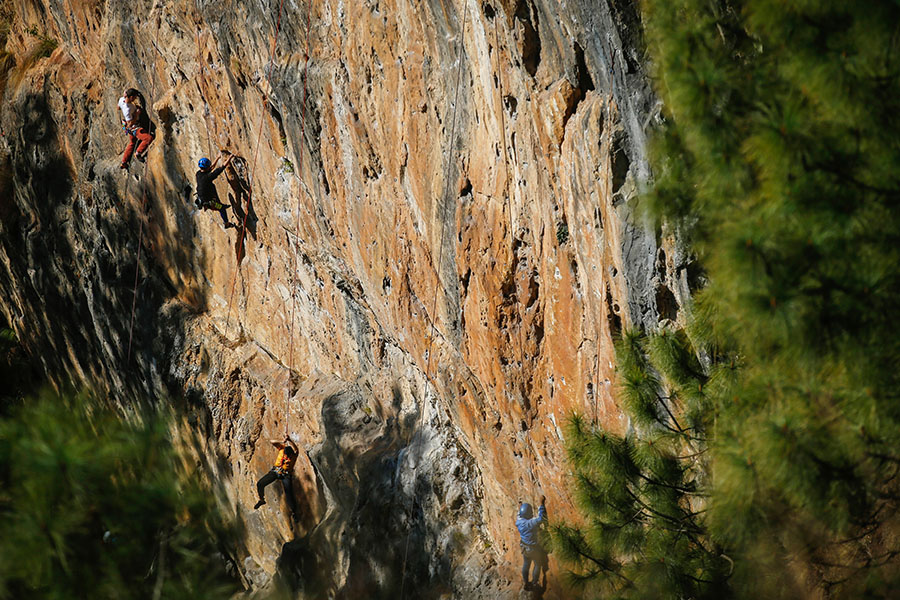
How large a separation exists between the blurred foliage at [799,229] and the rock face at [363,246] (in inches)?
69.4

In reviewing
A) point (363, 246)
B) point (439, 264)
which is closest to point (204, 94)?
point (363, 246)

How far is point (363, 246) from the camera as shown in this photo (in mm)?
8453

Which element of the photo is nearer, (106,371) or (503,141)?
(503,141)

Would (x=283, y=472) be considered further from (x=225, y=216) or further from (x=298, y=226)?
(x=225, y=216)

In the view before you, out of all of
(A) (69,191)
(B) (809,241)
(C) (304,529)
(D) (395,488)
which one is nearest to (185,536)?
(B) (809,241)

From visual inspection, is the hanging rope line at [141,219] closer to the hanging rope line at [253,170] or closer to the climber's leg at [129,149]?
the climber's leg at [129,149]

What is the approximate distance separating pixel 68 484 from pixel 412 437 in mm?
5428

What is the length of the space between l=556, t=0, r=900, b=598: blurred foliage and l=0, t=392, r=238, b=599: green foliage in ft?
9.01

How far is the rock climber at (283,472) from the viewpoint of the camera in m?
10.3

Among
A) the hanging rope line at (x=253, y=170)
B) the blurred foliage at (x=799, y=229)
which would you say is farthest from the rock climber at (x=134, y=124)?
the blurred foliage at (x=799, y=229)

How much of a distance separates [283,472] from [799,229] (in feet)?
28.8

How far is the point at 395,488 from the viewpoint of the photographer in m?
8.79

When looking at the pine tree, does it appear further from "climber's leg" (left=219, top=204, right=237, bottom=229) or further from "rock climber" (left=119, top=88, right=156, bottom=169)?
"rock climber" (left=119, top=88, right=156, bottom=169)

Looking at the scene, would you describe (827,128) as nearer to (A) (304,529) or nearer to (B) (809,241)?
(B) (809,241)
